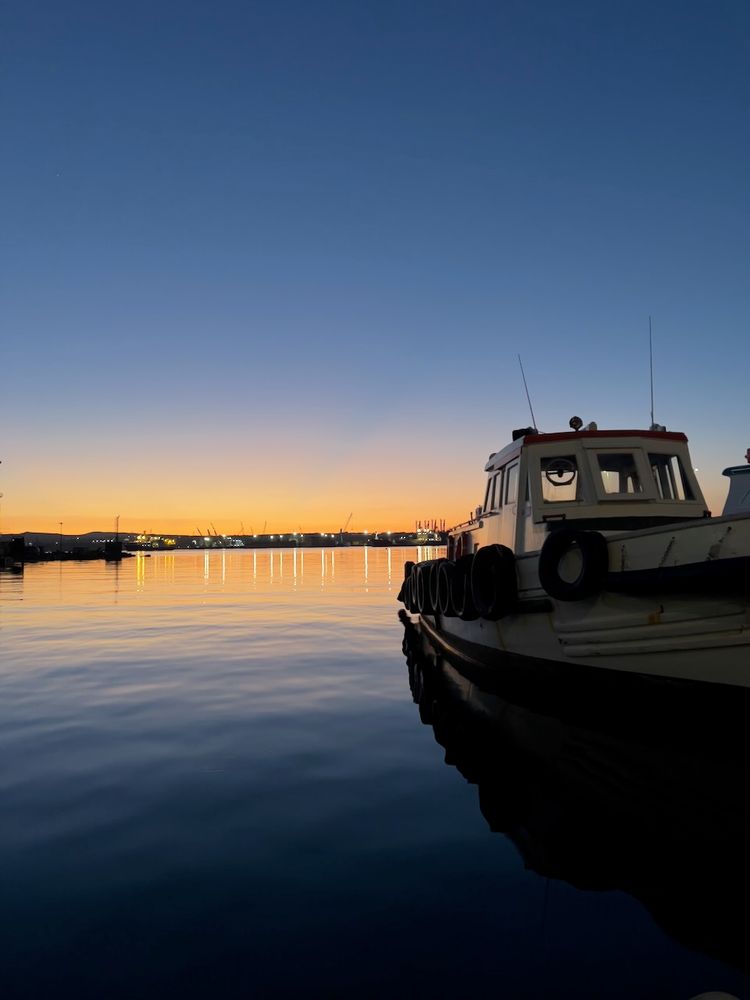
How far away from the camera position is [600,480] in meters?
11.0

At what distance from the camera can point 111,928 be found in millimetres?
4102

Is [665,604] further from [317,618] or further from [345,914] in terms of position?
[317,618]

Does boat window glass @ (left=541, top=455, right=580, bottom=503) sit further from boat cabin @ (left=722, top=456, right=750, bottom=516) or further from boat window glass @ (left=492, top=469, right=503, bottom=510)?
boat cabin @ (left=722, top=456, right=750, bottom=516)

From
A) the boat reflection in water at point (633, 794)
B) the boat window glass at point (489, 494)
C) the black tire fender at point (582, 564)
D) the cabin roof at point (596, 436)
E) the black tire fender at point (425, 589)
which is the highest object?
the cabin roof at point (596, 436)

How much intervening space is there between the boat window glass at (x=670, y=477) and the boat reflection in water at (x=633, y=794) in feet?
14.1

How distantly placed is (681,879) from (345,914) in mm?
2455

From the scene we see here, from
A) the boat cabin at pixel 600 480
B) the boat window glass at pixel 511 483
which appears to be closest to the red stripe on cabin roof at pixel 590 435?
the boat cabin at pixel 600 480

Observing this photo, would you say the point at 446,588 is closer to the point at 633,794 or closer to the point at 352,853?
the point at 633,794

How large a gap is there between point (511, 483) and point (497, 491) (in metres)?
1.14

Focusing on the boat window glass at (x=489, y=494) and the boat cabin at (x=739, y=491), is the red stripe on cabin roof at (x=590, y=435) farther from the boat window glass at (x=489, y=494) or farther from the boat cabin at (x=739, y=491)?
the boat cabin at (x=739, y=491)

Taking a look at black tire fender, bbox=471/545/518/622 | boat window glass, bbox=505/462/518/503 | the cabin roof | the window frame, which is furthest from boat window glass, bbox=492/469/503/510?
black tire fender, bbox=471/545/518/622

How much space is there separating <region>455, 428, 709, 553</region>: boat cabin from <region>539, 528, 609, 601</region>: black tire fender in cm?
183

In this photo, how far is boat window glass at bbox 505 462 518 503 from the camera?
38.1ft

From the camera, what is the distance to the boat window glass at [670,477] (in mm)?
11242
